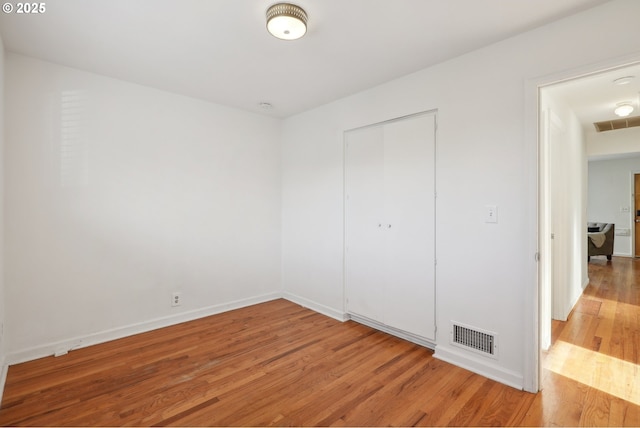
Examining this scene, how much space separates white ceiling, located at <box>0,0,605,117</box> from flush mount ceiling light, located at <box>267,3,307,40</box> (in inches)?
2.0

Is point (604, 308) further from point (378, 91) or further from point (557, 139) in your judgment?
point (378, 91)

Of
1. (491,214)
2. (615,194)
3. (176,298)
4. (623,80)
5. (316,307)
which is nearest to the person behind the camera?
(491,214)

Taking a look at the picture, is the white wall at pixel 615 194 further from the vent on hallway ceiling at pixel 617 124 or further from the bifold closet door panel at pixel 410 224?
the bifold closet door panel at pixel 410 224

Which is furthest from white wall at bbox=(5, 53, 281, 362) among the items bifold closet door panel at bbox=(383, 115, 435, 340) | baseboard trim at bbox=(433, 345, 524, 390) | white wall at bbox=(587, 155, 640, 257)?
white wall at bbox=(587, 155, 640, 257)

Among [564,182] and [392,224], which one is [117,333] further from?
[564,182]

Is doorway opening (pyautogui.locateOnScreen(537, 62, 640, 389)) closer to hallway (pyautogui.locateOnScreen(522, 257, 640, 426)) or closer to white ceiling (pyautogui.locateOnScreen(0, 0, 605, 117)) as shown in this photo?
hallway (pyautogui.locateOnScreen(522, 257, 640, 426))

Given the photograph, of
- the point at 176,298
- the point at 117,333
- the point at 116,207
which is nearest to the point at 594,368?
the point at 176,298

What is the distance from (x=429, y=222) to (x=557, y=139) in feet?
6.34

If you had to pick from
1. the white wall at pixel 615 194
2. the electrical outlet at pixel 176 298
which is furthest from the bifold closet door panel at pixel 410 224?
the white wall at pixel 615 194

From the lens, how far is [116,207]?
2.99m

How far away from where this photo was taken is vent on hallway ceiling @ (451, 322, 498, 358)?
2324 mm

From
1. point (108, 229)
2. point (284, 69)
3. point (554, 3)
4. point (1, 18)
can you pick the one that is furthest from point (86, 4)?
point (554, 3)

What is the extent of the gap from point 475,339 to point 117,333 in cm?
329

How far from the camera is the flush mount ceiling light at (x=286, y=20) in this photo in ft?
6.09
